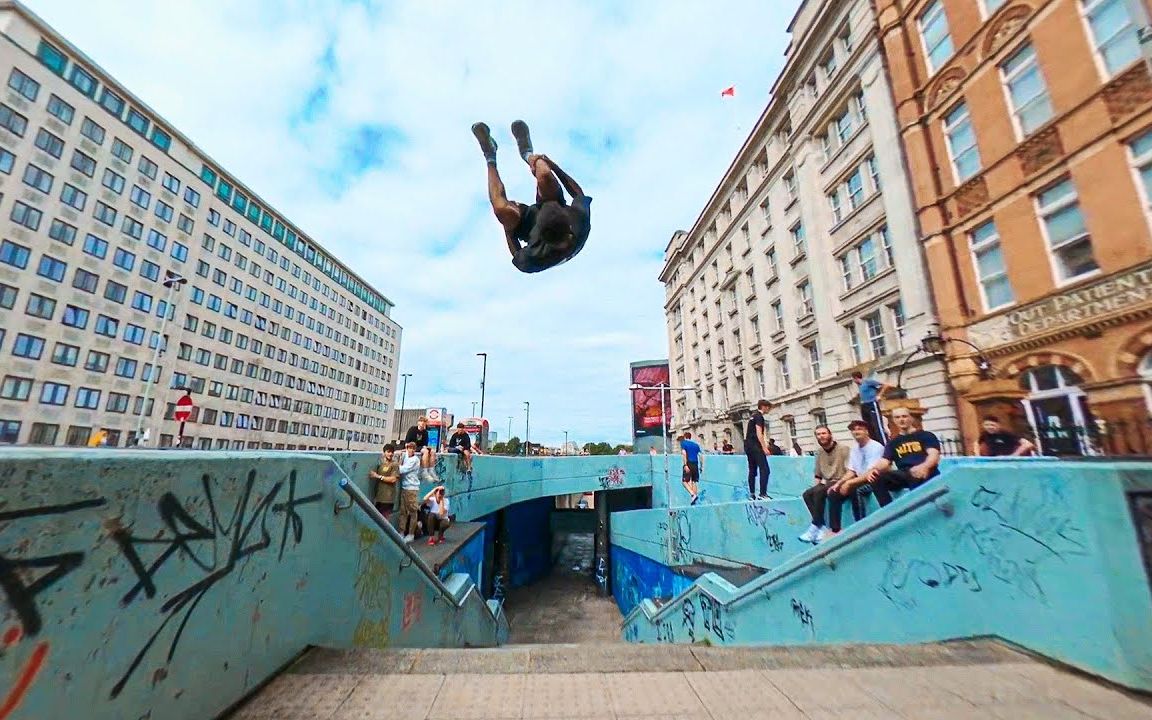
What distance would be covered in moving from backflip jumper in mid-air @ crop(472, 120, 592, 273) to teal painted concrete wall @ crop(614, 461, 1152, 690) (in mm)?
4074

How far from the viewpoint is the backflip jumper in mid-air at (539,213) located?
16.0 ft

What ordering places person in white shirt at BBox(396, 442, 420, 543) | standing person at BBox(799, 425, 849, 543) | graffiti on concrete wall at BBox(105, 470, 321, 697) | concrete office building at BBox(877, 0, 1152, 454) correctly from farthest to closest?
concrete office building at BBox(877, 0, 1152, 454) < person in white shirt at BBox(396, 442, 420, 543) < standing person at BBox(799, 425, 849, 543) < graffiti on concrete wall at BBox(105, 470, 321, 697)

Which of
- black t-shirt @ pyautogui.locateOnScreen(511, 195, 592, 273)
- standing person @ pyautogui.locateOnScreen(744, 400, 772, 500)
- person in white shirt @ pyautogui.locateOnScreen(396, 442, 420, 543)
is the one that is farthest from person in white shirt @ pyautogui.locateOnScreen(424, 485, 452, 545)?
standing person @ pyautogui.locateOnScreen(744, 400, 772, 500)

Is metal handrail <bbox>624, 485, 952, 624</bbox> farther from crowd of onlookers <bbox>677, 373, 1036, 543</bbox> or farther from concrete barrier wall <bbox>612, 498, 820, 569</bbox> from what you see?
concrete barrier wall <bbox>612, 498, 820, 569</bbox>

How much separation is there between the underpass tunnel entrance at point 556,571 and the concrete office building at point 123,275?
89.8 ft

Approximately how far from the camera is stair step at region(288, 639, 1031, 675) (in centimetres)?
267

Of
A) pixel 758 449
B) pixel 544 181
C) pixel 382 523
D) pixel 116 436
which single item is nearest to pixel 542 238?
pixel 544 181

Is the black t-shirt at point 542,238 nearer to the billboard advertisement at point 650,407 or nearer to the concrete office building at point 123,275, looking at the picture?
the concrete office building at point 123,275

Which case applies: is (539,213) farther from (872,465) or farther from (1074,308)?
(1074,308)

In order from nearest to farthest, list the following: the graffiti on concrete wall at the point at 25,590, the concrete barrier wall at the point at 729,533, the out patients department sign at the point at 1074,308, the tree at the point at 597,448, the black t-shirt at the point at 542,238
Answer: the graffiti on concrete wall at the point at 25,590 → the black t-shirt at the point at 542,238 → the concrete barrier wall at the point at 729,533 → the out patients department sign at the point at 1074,308 → the tree at the point at 597,448

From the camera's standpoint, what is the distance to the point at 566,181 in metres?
5.12

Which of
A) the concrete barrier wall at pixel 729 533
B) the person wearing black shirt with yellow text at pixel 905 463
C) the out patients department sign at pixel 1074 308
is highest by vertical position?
the out patients department sign at pixel 1074 308

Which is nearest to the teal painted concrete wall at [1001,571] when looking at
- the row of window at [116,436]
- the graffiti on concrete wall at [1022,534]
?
the graffiti on concrete wall at [1022,534]

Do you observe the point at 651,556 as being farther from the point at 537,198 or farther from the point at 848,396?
the point at 537,198
